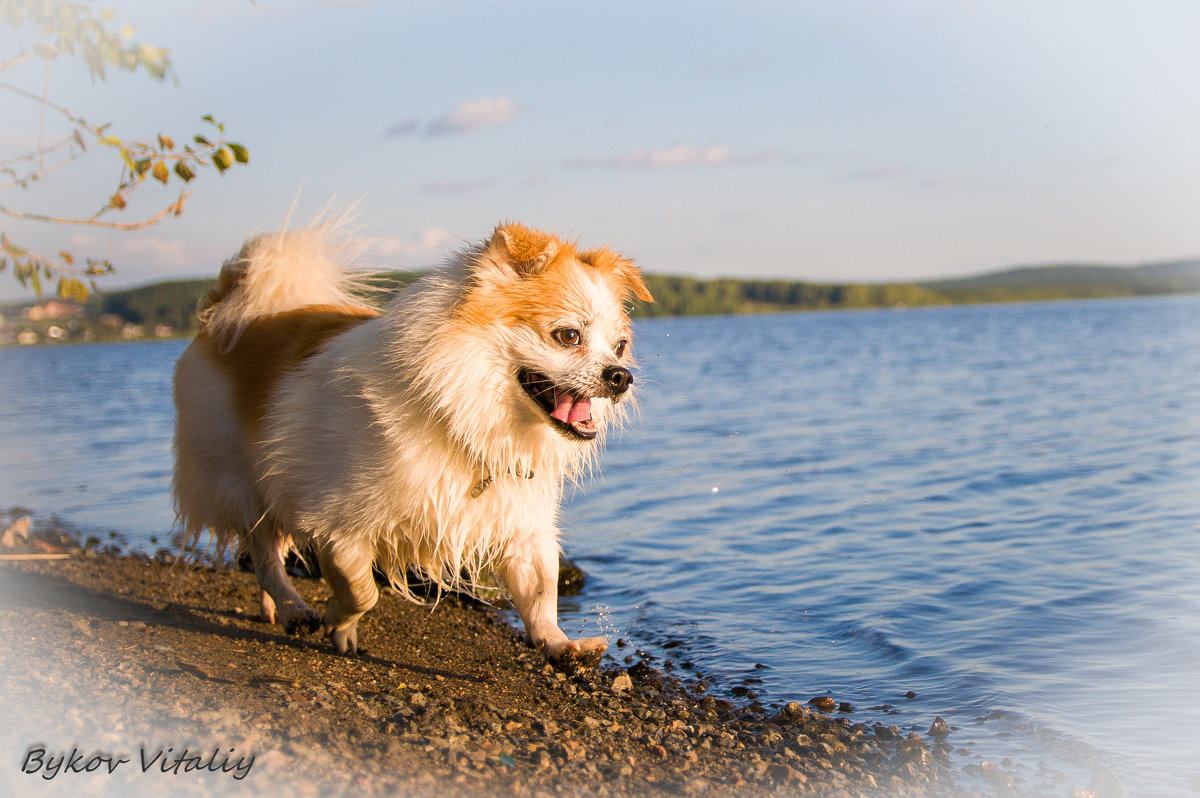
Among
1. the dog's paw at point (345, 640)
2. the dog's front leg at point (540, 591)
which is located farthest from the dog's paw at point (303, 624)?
the dog's front leg at point (540, 591)

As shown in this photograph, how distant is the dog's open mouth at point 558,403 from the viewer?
419 cm

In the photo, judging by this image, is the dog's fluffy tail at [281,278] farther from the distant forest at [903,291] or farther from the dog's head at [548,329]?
the distant forest at [903,291]

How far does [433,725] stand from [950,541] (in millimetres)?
5591

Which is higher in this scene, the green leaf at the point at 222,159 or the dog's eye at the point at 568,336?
the green leaf at the point at 222,159

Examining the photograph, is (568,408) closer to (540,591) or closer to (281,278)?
(540,591)

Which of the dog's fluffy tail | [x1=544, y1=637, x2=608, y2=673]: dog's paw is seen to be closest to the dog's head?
[x1=544, y1=637, x2=608, y2=673]: dog's paw

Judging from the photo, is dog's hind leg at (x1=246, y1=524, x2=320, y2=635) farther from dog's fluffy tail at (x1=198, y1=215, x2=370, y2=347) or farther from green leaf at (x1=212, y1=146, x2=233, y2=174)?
green leaf at (x1=212, y1=146, x2=233, y2=174)

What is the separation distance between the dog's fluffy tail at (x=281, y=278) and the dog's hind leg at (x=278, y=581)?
123cm

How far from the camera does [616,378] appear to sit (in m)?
4.15

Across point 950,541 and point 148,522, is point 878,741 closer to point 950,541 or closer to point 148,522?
point 950,541

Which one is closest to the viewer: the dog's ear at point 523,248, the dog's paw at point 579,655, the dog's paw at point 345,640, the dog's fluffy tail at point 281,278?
the dog's ear at point 523,248

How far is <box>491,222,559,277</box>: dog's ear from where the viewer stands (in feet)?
14.0

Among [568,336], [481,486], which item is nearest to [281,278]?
[481,486]

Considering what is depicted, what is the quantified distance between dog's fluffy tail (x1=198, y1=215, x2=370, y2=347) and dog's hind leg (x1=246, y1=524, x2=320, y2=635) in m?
1.23
